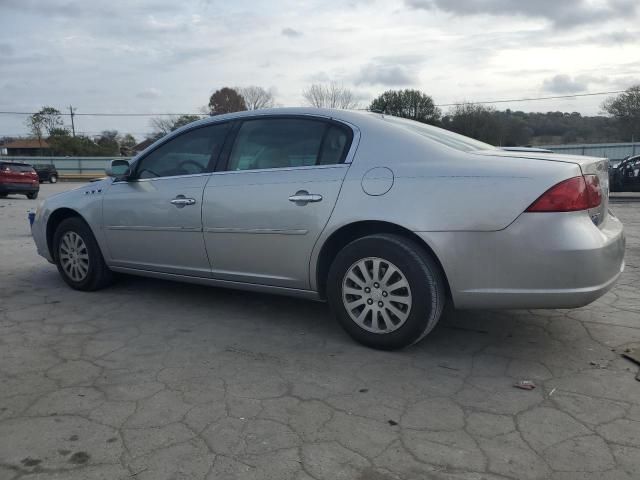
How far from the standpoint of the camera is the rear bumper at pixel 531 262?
2.96 meters

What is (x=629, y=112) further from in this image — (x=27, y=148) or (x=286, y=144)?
(x=27, y=148)

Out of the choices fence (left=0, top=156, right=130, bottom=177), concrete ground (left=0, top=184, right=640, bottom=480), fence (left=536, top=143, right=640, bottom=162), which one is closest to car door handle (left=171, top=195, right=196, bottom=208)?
concrete ground (left=0, top=184, right=640, bottom=480)

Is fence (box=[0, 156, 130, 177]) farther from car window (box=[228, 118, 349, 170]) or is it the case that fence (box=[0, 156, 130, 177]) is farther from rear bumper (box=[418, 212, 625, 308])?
rear bumper (box=[418, 212, 625, 308])

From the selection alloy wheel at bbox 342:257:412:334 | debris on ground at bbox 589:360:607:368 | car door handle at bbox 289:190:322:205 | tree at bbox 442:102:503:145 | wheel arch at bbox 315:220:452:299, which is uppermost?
tree at bbox 442:102:503:145

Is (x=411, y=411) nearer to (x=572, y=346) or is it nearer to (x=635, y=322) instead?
(x=572, y=346)

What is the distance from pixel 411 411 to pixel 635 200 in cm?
1684

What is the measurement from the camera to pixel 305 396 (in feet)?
9.48

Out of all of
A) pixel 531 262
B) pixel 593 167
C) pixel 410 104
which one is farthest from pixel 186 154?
pixel 410 104

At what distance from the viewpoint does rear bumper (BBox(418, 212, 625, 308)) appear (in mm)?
2955

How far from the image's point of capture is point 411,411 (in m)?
2.71

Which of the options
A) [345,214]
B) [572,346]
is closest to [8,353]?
[345,214]

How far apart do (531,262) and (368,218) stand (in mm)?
966

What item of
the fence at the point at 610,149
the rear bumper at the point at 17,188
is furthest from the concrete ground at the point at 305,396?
the fence at the point at 610,149

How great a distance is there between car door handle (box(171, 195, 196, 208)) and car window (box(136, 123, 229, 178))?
22cm
